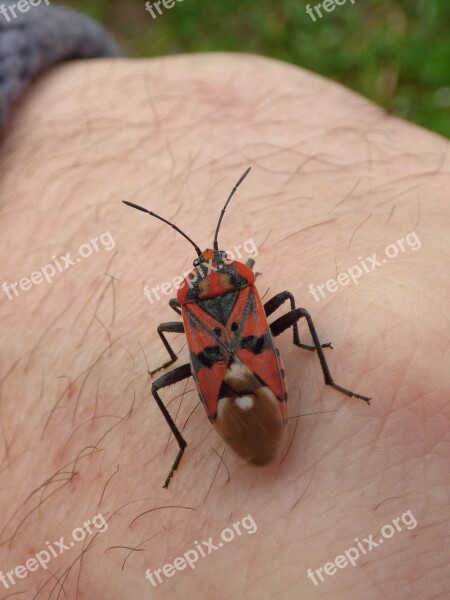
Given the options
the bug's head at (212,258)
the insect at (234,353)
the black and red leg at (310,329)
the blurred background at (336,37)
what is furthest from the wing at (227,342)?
the blurred background at (336,37)

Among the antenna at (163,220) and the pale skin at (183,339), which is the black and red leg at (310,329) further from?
the antenna at (163,220)

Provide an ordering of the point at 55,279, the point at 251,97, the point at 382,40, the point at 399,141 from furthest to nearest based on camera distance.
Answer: the point at 382,40, the point at 251,97, the point at 399,141, the point at 55,279

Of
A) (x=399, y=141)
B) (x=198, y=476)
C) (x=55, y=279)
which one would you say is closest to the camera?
(x=198, y=476)

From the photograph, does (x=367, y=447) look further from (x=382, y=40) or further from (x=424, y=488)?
(x=382, y=40)

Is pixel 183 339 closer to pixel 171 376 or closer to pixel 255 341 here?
pixel 171 376

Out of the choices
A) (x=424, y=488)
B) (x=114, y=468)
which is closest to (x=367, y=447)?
(x=424, y=488)

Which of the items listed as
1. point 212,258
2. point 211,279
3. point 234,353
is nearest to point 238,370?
point 234,353
